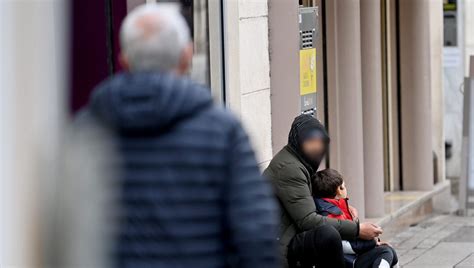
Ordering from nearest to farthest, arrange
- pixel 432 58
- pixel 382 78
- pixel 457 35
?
1. pixel 382 78
2. pixel 432 58
3. pixel 457 35

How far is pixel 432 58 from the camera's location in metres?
14.5

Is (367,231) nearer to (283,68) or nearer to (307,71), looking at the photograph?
(283,68)

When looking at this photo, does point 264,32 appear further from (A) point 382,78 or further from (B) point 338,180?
(A) point 382,78

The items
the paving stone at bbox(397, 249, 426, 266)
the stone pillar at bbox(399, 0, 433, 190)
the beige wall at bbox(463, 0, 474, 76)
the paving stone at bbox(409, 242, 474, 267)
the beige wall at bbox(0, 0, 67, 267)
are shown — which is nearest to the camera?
the beige wall at bbox(0, 0, 67, 267)

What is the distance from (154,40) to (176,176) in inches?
15.5

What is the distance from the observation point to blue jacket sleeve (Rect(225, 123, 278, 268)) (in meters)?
3.74

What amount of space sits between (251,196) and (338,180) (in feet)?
12.1

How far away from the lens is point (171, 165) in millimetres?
3740

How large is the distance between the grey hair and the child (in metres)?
3.70

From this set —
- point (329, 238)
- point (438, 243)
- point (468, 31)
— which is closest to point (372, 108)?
point (438, 243)

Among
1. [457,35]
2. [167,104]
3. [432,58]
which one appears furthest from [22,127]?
[457,35]

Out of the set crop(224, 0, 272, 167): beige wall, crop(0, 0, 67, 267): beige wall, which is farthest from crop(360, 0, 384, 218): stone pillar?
crop(0, 0, 67, 267): beige wall

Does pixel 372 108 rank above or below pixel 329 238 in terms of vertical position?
above

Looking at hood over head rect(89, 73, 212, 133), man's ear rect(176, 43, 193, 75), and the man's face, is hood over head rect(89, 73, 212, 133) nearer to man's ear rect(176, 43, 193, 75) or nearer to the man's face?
man's ear rect(176, 43, 193, 75)
